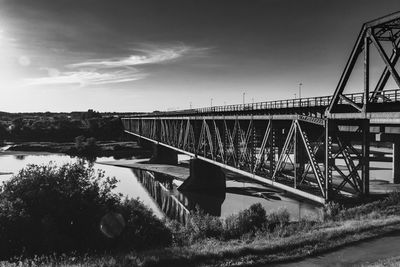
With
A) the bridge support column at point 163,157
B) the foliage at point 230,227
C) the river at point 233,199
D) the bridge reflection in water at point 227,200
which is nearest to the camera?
the foliage at point 230,227

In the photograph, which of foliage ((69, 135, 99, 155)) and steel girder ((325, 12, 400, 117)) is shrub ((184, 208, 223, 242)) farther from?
foliage ((69, 135, 99, 155))

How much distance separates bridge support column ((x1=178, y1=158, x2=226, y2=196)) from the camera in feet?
210

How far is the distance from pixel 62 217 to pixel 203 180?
4042 cm

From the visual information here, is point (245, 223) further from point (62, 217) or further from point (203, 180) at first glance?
point (203, 180)

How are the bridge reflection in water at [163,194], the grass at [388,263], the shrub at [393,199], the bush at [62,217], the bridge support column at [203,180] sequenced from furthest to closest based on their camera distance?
the bridge support column at [203,180], the bridge reflection in water at [163,194], the shrub at [393,199], the bush at [62,217], the grass at [388,263]

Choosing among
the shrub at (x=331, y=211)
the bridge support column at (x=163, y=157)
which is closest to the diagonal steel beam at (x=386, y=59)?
the shrub at (x=331, y=211)

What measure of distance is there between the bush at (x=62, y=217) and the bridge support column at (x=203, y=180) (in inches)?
1341

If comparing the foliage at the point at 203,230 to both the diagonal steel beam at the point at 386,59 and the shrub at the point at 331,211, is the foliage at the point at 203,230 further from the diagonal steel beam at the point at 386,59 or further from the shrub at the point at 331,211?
the diagonal steel beam at the point at 386,59

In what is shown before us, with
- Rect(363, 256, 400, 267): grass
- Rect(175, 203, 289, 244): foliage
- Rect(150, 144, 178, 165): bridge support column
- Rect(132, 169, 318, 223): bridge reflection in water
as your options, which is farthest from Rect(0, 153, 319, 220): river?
Rect(363, 256, 400, 267): grass

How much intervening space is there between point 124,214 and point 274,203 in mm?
28659

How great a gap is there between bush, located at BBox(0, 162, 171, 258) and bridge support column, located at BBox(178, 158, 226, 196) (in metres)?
34.0

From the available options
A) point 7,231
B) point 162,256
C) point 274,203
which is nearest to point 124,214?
point 7,231

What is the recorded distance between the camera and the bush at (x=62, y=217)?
2341 centimetres

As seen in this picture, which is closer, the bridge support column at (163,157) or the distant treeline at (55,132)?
the bridge support column at (163,157)
